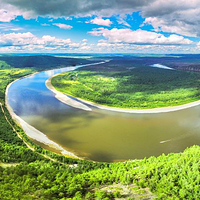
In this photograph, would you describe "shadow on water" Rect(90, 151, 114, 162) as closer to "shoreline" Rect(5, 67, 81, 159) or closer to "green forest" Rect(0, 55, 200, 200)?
"green forest" Rect(0, 55, 200, 200)

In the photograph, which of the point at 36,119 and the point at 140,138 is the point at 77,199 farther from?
the point at 36,119

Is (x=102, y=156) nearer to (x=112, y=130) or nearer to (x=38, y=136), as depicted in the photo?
(x=112, y=130)

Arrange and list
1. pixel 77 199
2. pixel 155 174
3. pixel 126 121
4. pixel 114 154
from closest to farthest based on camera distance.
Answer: pixel 77 199 → pixel 155 174 → pixel 114 154 → pixel 126 121

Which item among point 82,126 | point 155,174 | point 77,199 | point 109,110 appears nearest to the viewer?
point 77,199

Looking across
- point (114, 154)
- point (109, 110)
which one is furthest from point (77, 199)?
point (109, 110)

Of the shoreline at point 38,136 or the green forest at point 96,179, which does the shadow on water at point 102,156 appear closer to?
the green forest at point 96,179

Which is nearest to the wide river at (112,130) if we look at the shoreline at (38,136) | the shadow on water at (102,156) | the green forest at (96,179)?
the shadow on water at (102,156)
